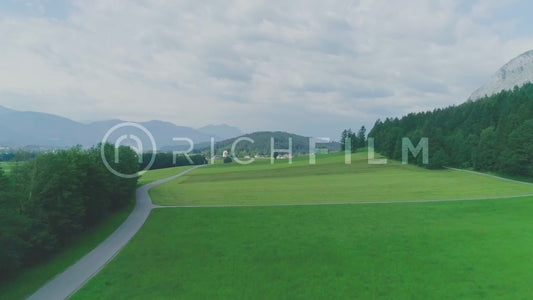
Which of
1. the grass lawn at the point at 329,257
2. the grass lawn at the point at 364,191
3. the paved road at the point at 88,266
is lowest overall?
the paved road at the point at 88,266

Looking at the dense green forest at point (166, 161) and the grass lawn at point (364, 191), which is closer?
the grass lawn at point (364, 191)

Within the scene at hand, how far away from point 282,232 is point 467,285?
1356cm

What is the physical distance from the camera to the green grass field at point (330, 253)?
52.7 ft

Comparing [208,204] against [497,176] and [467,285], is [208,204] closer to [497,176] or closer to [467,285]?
[467,285]

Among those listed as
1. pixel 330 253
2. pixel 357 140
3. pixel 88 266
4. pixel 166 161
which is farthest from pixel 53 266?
pixel 357 140

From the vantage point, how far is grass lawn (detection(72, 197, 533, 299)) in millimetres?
15992

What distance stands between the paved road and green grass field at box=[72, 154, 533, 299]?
81 centimetres

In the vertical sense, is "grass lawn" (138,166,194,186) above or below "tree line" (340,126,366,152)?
below

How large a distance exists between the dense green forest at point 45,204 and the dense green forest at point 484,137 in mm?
66704

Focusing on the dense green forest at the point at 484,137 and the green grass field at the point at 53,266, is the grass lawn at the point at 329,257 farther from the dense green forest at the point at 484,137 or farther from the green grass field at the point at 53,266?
the dense green forest at the point at 484,137

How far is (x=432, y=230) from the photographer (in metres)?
25.6

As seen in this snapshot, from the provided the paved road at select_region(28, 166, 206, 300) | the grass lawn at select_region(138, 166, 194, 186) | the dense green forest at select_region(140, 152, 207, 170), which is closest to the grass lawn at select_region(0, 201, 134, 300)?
the paved road at select_region(28, 166, 206, 300)

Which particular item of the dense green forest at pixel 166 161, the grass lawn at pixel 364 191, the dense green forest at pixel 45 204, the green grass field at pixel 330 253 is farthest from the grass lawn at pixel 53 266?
the dense green forest at pixel 166 161

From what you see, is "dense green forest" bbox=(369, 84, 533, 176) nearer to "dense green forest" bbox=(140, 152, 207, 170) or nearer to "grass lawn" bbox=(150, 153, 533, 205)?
"grass lawn" bbox=(150, 153, 533, 205)
